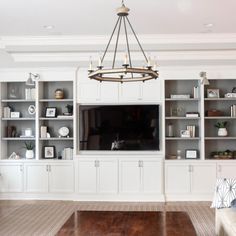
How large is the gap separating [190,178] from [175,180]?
281mm

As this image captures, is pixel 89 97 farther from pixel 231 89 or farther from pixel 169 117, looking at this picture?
pixel 231 89

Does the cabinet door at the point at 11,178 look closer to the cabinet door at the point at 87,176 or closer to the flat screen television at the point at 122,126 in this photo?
the cabinet door at the point at 87,176

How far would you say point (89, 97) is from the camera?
6969 millimetres

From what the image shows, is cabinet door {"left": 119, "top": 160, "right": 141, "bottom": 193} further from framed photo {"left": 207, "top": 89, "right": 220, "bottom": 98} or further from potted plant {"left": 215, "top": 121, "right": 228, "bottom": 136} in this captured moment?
framed photo {"left": 207, "top": 89, "right": 220, "bottom": 98}

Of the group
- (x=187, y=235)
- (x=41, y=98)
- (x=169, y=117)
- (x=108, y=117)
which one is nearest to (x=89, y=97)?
(x=108, y=117)

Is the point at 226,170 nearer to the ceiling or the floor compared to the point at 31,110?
nearer to the floor

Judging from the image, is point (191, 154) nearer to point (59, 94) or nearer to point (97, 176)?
point (97, 176)

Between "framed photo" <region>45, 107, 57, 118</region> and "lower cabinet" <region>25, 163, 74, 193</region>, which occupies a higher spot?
"framed photo" <region>45, 107, 57, 118</region>

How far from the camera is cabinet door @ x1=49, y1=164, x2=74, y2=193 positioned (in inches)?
272

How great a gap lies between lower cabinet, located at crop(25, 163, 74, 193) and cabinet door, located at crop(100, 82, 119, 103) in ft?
4.69

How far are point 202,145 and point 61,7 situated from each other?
12.6ft

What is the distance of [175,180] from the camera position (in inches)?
269

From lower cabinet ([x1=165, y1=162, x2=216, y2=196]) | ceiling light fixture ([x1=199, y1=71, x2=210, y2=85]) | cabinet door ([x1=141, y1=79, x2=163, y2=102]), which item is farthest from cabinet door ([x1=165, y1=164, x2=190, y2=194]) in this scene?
ceiling light fixture ([x1=199, y1=71, x2=210, y2=85])

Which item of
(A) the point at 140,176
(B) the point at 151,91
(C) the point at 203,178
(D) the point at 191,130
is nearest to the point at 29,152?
(A) the point at 140,176
